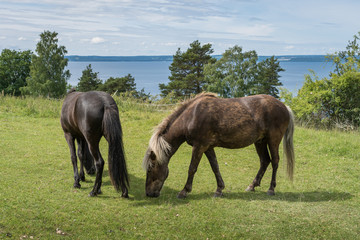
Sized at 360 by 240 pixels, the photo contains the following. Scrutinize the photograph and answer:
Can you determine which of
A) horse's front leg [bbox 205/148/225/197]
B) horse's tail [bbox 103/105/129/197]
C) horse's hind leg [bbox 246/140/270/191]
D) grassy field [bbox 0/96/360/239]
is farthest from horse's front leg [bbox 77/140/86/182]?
horse's hind leg [bbox 246/140/270/191]

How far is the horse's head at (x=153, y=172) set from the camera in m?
6.50

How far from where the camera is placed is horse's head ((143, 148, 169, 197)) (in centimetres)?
650

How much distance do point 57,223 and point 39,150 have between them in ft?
17.9

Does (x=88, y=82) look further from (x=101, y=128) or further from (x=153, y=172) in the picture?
(x=153, y=172)

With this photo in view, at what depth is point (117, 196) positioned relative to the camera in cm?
670

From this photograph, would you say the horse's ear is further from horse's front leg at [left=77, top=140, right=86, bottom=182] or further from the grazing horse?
horse's front leg at [left=77, top=140, right=86, bottom=182]

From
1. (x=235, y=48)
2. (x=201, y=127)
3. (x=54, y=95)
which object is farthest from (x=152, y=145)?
(x=235, y=48)

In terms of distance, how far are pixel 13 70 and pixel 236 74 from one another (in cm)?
3683

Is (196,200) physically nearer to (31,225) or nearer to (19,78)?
(31,225)

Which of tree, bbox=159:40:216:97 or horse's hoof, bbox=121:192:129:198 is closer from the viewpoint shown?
horse's hoof, bbox=121:192:129:198

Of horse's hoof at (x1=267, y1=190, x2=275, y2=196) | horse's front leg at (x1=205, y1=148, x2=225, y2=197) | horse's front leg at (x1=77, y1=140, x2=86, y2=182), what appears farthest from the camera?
horse's front leg at (x1=77, y1=140, x2=86, y2=182)

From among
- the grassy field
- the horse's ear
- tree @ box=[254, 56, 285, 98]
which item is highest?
tree @ box=[254, 56, 285, 98]

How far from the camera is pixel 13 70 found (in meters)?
53.2

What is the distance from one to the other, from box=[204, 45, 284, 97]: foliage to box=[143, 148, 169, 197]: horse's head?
159ft
